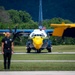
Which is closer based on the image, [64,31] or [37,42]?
[64,31]

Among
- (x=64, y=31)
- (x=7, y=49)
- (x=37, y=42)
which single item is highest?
(x=64, y=31)

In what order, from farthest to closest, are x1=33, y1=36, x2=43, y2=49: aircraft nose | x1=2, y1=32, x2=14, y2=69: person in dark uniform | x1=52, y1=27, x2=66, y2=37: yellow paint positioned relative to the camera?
1. x1=33, y1=36, x2=43, y2=49: aircraft nose
2. x1=2, y1=32, x2=14, y2=69: person in dark uniform
3. x1=52, y1=27, x2=66, y2=37: yellow paint

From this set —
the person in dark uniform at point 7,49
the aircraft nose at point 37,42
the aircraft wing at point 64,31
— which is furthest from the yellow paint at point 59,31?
the aircraft nose at point 37,42

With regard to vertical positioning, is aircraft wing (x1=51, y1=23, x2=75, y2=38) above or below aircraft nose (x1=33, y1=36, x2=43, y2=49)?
above

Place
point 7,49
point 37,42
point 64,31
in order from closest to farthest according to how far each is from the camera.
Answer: point 64,31 → point 7,49 → point 37,42

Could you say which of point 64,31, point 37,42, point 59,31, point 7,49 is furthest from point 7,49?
point 37,42

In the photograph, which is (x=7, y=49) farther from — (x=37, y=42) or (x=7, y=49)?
(x=37, y=42)

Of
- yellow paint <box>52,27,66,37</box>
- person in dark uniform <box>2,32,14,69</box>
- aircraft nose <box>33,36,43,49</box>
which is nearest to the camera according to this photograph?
yellow paint <box>52,27,66,37</box>

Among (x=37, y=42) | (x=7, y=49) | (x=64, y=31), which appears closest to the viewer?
(x=64, y=31)

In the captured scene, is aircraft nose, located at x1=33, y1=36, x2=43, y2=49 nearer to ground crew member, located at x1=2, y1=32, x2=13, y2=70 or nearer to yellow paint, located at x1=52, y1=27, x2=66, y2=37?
Answer: ground crew member, located at x1=2, y1=32, x2=13, y2=70

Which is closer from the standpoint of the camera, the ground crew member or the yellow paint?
the yellow paint

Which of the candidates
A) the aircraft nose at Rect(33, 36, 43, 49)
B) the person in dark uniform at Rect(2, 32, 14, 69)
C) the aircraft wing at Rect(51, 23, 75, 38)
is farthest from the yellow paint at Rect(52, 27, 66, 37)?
the aircraft nose at Rect(33, 36, 43, 49)

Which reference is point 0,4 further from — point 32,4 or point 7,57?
point 7,57

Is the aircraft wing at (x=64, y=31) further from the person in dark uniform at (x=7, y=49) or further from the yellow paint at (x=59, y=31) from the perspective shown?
the person in dark uniform at (x=7, y=49)
